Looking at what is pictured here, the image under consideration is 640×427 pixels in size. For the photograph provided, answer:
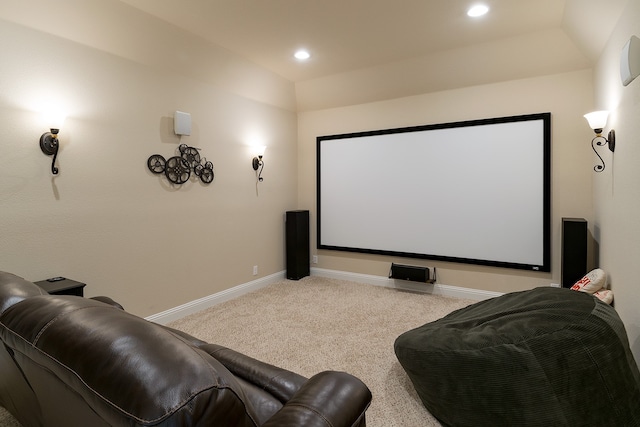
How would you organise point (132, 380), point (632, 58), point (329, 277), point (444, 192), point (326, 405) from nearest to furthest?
point (132, 380) → point (326, 405) → point (632, 58) → point (444, 192) → point (329, 277)

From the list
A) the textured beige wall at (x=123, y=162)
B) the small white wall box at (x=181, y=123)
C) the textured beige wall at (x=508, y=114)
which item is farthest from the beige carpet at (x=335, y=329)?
the small white wall box at (x=181, y=123)

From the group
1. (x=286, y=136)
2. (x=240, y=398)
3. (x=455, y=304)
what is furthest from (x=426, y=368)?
(x=286, y=136)

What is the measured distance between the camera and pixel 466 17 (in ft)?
10.7

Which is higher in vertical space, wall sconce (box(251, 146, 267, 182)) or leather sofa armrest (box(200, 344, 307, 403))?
wall sconce (box(251, 146, 267, 182))

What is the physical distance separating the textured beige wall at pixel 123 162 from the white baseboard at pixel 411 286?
126 centimetres

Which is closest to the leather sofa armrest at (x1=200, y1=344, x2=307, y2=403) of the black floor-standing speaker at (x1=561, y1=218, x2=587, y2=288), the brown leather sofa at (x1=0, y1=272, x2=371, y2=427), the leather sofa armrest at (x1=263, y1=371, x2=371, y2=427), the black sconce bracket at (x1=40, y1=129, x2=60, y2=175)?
the brown leather sofa at (x1=0, y1=272, x2=371, y2=427)

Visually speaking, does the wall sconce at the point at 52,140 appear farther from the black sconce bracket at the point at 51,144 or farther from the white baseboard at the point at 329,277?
the white baseboard at the point at 329,277

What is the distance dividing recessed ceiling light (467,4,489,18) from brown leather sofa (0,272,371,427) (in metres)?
3.31

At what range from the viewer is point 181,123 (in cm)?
364

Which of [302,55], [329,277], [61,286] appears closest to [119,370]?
[61,286]

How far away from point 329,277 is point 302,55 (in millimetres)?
3185

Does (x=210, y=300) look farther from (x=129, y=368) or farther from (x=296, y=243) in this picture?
(x=129, y=368)

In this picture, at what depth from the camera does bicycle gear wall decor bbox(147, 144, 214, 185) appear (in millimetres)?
3514

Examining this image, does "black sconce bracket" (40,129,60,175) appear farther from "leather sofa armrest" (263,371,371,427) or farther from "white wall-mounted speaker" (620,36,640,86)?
"white wall-mounted speaker" (620,36,640,86)
